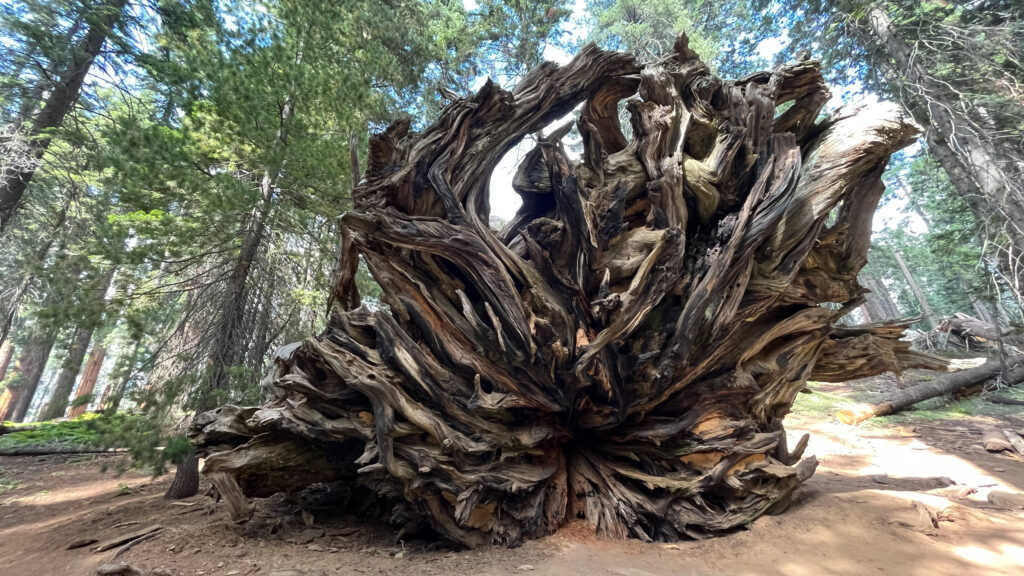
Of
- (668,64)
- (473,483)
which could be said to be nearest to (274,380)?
(473,483)

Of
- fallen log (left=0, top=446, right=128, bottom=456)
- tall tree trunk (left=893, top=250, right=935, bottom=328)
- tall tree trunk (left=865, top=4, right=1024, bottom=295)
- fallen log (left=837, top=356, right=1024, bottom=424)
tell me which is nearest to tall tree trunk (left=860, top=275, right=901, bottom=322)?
tall tree trunk (left=893, top=250, right=935, bottom=328)

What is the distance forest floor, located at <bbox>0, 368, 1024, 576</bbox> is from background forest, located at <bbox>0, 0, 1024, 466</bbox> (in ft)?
3.32

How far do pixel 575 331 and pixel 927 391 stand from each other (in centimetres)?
987

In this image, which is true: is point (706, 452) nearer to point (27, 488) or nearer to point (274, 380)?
point (274, 380)

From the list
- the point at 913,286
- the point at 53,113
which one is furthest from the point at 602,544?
the point at 913,286

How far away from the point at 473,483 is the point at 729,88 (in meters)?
5.51

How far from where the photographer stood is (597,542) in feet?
12.4

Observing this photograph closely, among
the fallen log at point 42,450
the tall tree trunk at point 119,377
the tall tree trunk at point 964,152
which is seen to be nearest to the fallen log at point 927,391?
the tall tree trunk at point 964,152

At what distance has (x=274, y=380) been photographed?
4461 millimetres

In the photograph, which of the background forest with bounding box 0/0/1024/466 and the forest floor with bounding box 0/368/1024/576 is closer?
the forest floor with bounding box 0/368/1024/576

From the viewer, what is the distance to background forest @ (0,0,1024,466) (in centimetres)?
462

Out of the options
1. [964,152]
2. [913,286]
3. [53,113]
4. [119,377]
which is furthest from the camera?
[913,286]

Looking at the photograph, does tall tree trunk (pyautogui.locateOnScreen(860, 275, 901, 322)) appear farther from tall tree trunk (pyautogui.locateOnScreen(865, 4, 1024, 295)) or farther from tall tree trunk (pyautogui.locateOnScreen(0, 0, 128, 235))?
tall tree trunk (pyautogui.locateOnScreen(0, 0, 128, 235))

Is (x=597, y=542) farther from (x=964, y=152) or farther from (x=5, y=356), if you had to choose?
(x=5, y=356)
